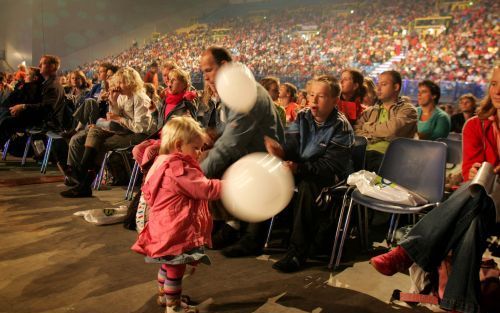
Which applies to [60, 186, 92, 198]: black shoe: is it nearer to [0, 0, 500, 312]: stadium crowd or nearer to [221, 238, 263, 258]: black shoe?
[0, 0, 500, 312]: stadium crowd

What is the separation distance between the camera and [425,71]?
16812 millimetres

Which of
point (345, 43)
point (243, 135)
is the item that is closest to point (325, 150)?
point (243, 135)

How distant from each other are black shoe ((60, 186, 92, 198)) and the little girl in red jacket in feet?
9.37

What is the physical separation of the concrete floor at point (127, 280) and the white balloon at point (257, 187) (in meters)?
0.36

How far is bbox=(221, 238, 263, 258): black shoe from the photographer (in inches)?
129

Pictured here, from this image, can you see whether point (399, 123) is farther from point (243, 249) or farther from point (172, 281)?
point (172, 281)

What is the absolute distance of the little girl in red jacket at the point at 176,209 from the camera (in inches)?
87.5

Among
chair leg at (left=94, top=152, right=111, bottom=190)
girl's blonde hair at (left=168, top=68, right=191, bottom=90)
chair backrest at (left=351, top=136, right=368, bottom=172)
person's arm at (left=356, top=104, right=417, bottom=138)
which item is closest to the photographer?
chair backrest at (left=351, top=136, right=368, bottom=172)

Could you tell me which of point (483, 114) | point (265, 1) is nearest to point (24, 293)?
point (483, 114)

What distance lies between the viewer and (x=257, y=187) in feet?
10.0

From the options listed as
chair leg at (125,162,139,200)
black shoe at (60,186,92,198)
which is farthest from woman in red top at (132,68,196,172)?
black shoe at (60,186,92,198)

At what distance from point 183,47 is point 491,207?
2666 centimetres

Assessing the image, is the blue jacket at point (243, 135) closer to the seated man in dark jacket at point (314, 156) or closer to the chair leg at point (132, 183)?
the seated man in dark jacket at point (314, 156)

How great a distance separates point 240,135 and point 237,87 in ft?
1.11
